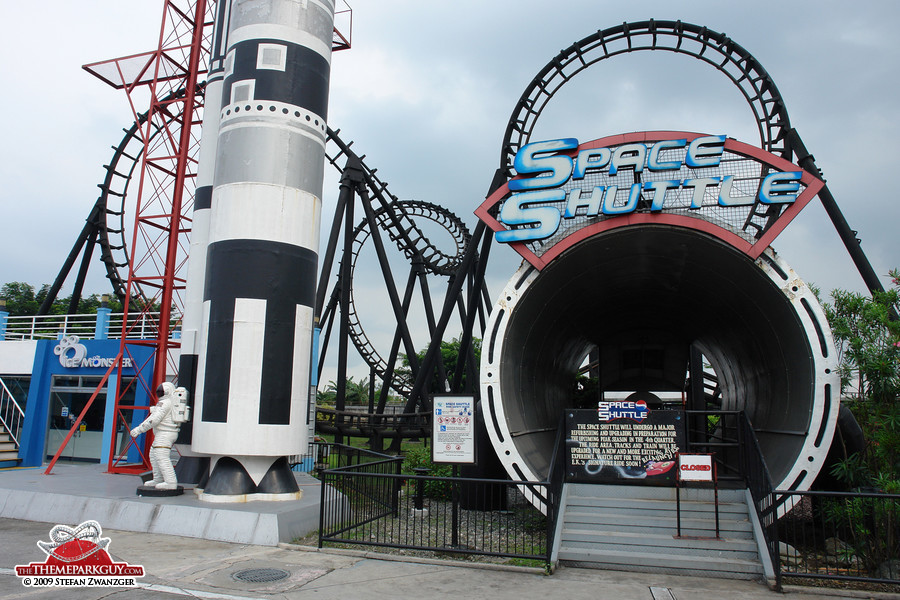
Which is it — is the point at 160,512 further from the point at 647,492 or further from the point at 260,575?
the point at 647,492

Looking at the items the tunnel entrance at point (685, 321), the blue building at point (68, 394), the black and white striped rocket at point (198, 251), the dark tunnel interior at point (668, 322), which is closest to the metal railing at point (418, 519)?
the tunnel entrance at point (685, 321)

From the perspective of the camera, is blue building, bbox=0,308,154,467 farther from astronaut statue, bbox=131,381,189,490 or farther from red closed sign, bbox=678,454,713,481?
red closed sign, bbox=678,454,713,481

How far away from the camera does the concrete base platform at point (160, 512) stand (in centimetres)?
1086

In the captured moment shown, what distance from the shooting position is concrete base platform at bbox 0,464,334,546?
10.9 metres

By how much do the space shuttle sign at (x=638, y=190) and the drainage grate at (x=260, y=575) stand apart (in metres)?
6.79

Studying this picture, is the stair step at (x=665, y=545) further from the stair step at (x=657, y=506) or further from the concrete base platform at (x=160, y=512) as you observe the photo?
the concrete base platform at (x=160, y=512)

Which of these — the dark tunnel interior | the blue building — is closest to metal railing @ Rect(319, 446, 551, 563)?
the dark tunnel interior

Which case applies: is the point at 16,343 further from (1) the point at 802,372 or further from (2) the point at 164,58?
(1) the point at 802,372

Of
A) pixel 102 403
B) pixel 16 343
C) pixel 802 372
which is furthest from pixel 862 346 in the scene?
pixel 16 343

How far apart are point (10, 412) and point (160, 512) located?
15.5 m

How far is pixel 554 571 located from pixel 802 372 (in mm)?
5770

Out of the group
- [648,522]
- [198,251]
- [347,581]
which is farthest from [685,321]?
[347,581]

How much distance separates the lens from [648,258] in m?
14.0

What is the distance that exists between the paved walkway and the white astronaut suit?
255cm
